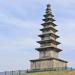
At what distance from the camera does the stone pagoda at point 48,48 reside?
67.5m

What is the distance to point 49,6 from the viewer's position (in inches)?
3063

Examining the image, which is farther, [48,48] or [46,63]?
[48,48]

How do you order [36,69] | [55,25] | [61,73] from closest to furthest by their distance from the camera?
[61,73], [36,69], [55,25]

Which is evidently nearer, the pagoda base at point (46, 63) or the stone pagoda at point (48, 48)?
the pagoda base at point (46, 63)

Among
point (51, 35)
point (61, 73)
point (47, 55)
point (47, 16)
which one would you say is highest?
point (47, 16)

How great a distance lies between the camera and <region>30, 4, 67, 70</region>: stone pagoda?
67544 mm

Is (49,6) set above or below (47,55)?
above

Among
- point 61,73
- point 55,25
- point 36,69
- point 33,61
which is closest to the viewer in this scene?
point 61,73

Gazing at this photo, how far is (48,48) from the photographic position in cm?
6988

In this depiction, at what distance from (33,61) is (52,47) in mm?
6327

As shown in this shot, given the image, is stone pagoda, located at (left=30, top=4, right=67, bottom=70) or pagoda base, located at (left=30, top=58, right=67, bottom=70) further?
stone pagoda, located at (left=30, top=4, right=67, bottom=70)

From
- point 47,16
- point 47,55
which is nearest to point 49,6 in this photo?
point 47,16

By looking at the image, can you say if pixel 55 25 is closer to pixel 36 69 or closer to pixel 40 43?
pixel 40 43

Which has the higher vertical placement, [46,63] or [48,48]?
[48,48]
